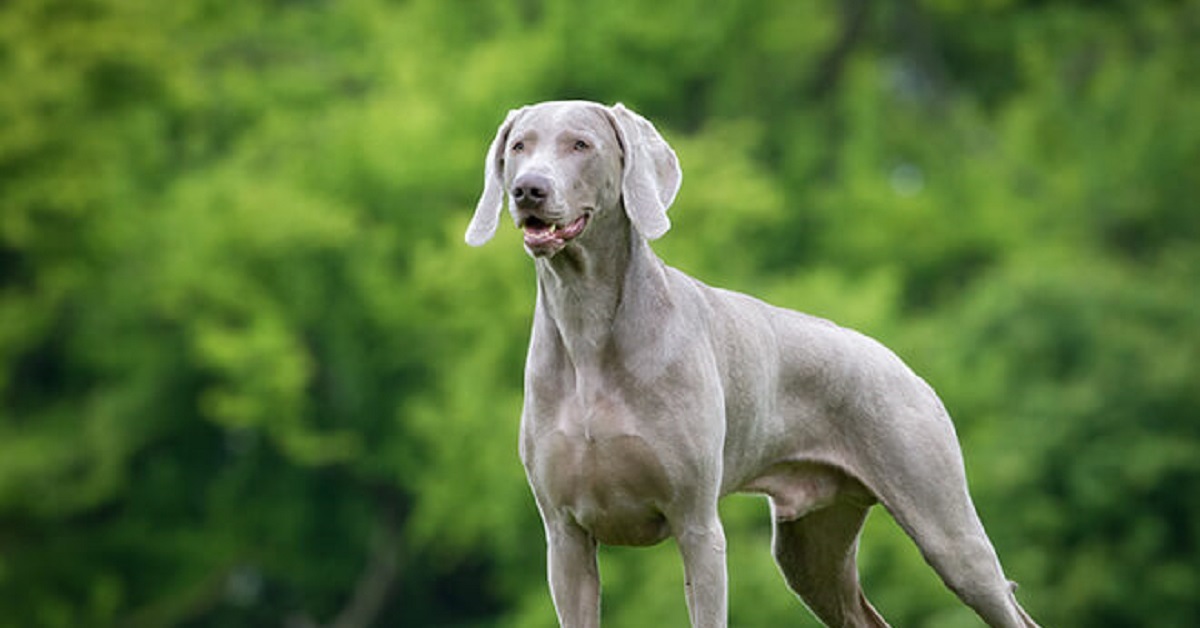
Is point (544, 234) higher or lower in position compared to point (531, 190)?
lower

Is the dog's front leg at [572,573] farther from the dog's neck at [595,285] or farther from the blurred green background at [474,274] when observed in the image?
the blurred green background at [474,274]

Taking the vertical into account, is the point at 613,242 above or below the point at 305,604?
above

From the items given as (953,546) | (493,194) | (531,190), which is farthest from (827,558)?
(531,190)

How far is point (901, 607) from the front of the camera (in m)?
26.0

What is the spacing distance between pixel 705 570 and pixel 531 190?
3.99 feet

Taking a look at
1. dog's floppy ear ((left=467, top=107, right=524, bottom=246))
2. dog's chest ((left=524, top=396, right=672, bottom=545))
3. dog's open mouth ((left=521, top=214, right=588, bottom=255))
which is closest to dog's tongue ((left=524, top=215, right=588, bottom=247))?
dog's open mouth ((left=521, top=214, right=588, bottom=255))

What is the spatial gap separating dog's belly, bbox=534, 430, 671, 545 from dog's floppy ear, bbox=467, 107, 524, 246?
61 cm

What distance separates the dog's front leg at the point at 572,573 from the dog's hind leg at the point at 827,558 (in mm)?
905

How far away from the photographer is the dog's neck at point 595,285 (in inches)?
255

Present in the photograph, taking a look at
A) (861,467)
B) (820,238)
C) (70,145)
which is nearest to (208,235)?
(70,145)

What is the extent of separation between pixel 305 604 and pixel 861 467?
25.3 m

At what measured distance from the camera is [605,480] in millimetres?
6410

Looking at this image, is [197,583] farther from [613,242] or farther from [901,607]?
[613,242]

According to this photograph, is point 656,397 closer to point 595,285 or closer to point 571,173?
point 595,285
